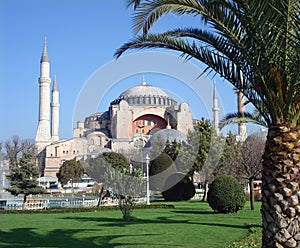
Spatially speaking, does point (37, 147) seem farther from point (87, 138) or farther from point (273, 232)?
point (273, 232)

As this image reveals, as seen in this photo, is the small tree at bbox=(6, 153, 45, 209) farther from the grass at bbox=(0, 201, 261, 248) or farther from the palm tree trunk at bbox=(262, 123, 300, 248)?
the palm tree trunk at bbox=(262, 123, 300, 248)

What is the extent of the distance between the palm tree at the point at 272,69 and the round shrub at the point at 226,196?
28.5 feet

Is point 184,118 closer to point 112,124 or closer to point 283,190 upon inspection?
point 112,124

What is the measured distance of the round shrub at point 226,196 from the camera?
14.1m

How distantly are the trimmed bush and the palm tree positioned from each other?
1866 centimetres

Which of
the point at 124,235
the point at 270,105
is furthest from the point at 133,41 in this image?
the point at 124,235

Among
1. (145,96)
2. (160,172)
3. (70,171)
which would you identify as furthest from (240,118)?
(145,96)

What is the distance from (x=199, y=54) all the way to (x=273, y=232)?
2.82m

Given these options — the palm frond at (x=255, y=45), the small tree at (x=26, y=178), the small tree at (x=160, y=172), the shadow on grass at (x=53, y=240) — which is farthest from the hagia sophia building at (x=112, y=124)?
the palm frond at (x=255, y=45)

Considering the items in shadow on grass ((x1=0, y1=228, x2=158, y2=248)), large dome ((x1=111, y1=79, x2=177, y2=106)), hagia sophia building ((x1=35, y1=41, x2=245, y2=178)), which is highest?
large dome ((x1=111, y1=79, x2=177, y2=106))

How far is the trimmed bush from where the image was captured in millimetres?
24078

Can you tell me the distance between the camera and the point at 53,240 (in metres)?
8.75

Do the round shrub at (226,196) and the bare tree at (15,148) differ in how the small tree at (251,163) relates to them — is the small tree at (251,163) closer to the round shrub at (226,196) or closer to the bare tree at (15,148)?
the round shrub at (226,196)

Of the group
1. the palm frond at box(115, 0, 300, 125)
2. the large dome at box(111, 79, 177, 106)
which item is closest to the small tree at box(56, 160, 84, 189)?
the large dome at box(111, 79, 177, 106)
